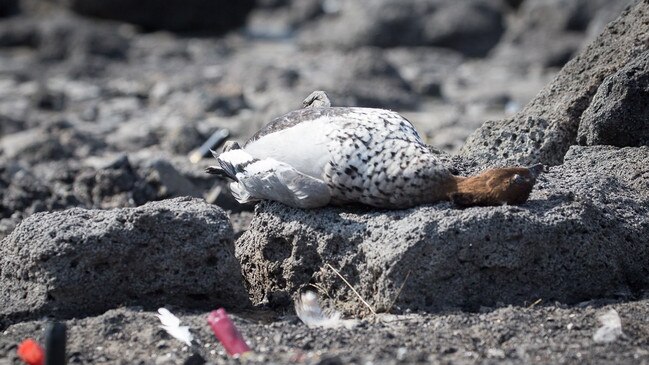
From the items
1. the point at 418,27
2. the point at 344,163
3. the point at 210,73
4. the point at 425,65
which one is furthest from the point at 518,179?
the point at 418,27

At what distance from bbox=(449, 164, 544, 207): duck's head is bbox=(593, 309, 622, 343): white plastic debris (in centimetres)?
70

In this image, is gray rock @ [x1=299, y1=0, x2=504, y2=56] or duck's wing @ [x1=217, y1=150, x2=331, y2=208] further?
gray rock @ [x1=299, y1=0, x2=504, y2=56]

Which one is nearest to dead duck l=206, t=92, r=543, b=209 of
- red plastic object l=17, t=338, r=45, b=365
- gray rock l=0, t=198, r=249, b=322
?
gray rock l=0, t=198, r=249, b=322

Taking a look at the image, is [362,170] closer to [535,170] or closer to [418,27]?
[535,170]

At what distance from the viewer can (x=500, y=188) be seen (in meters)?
5.29

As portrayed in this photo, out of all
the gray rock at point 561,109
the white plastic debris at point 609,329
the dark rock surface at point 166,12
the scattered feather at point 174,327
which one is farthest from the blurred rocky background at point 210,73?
the white plastic debris at point 609,329

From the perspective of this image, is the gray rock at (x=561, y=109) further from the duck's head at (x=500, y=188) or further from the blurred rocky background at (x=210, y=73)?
the blurred rocky background at (x=210, y=73)

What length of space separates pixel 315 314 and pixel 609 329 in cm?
137

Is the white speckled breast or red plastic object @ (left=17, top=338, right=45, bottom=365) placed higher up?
the white speckled breast

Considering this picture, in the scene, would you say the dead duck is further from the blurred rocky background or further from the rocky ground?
the blurred rocky background

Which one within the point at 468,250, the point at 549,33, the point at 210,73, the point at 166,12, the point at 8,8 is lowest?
the point at 468,250

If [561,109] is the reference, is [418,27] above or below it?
above

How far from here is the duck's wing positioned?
5504 mm

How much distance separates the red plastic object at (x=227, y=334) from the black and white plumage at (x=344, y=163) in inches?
36.0
